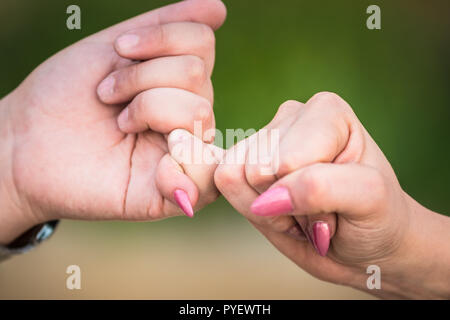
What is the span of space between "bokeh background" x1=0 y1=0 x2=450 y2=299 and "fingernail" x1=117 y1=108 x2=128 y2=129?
27cm

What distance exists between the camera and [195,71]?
0.69m

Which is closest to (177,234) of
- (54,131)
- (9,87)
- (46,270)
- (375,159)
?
(46,270)

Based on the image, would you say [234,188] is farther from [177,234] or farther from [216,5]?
[177,234]

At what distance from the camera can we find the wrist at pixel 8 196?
769 mm

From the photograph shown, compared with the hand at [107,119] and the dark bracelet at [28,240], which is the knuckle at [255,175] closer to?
the hand at [107,119]

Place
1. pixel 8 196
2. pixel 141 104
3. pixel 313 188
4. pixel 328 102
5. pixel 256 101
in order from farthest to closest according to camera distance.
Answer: pixel 256 101 < pixel 8 196 < pixel 141 104 < pixel 328 102 < pixel 313 188

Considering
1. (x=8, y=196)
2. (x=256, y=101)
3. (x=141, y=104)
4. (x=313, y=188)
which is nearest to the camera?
(x=313, y=188)

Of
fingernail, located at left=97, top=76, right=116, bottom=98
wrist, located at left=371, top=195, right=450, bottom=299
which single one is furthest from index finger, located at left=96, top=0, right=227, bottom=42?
wrist, located at left=371, top=195, right=450, bottom=299

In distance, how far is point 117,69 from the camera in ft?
2.49

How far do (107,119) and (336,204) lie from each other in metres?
0.46

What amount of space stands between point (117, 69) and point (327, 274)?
50cm

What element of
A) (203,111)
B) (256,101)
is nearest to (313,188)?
(203,111)

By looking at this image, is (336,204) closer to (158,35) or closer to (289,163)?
(289,163)

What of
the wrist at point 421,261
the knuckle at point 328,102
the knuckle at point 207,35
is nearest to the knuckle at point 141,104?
the knuckle at point 207,35
